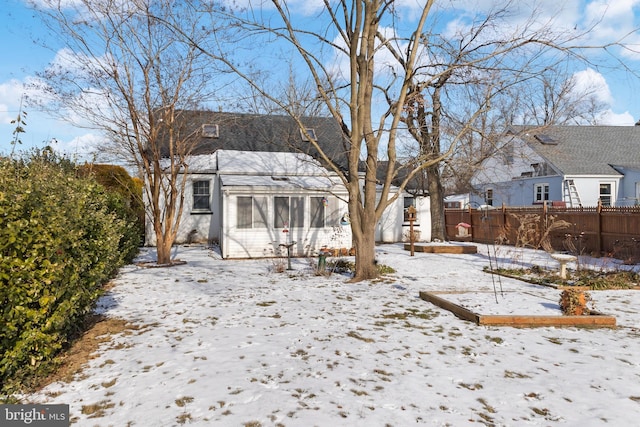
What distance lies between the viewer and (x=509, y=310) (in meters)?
6.71

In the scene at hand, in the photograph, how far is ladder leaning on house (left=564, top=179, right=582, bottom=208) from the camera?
1014 inches

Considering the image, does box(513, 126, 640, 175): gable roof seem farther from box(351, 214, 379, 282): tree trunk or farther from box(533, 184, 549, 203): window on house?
box(351, 214, 379, 282): tree trunk

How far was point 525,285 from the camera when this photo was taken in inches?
376

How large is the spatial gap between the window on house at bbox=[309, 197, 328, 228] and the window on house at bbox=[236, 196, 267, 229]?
1.88 metres

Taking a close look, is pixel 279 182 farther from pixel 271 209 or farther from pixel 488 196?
pixel 488 196

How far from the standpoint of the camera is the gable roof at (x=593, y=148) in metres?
26.2

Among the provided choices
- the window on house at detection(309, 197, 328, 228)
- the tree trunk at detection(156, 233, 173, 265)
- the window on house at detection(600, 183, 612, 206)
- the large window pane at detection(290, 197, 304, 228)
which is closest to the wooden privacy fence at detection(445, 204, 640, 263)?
the window on house at detection(309, 197, 328, 228)

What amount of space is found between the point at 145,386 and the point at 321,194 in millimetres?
12417

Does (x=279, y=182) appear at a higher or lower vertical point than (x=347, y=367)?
higher

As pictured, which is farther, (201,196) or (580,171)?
(580,171)

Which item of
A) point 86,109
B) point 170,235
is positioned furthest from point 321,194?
point 86,109

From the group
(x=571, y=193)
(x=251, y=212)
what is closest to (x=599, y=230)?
(x=571, y=193)

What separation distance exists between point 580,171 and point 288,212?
20972 millimetres

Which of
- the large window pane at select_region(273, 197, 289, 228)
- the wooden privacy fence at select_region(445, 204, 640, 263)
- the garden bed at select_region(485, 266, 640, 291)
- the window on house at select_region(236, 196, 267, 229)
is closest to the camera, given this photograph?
the garden bed at select_region(485, 266, 640, 291)
